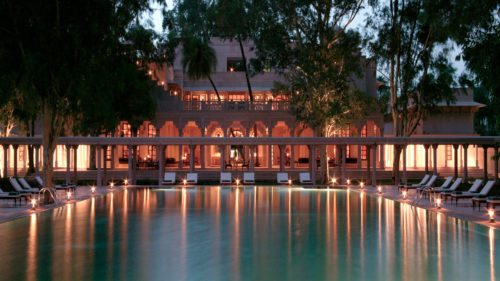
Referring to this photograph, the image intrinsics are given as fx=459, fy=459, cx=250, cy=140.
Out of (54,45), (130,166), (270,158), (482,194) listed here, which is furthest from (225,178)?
(482,194)

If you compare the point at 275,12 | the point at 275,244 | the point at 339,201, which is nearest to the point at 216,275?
the point at 275,244

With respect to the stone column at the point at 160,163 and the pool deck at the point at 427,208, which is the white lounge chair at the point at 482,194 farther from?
the stone column at the point at 160,163

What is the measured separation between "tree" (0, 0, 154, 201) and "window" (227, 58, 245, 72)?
27.8 meters

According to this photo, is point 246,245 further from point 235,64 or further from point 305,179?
point 235,64

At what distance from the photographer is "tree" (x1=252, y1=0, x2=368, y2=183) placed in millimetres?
28844

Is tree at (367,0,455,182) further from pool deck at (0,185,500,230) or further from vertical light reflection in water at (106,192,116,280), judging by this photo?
vertical light reflection in water at (106,192,116,280)

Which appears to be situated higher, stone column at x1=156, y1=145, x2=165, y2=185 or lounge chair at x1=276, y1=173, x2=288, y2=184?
stone column at x1=156, y1=145, x2=165, y2=185

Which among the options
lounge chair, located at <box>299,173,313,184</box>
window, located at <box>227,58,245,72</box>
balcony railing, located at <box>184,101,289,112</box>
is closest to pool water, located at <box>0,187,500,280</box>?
lounge chair, located at <box>299,173,313,184</box>

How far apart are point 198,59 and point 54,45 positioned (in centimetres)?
2540

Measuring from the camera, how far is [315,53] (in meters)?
29.0

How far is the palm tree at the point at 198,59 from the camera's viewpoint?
41.4 meters

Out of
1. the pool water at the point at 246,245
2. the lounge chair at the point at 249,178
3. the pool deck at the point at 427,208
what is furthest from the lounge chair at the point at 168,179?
the pool water at the point at 246,245

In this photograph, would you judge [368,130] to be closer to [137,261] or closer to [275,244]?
[275,244]

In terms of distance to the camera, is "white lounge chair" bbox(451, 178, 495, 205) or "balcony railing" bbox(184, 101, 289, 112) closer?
"white lounge chair" bbox(451, 178, 495, 205)
